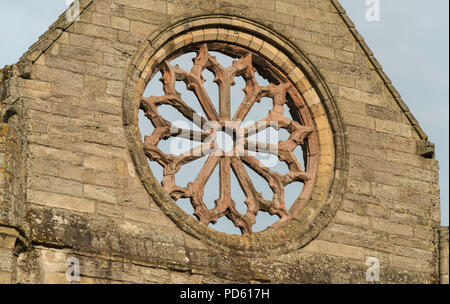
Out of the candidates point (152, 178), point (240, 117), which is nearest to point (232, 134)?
point (240, 117)

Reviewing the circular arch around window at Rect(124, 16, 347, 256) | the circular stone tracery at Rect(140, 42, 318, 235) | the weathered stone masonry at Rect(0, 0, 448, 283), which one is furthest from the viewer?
the circular stone tracery at Rect(140, 42, 318, 235)

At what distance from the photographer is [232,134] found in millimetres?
25625

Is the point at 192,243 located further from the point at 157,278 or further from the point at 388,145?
the point at 388,145

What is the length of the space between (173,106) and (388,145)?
3189 mm

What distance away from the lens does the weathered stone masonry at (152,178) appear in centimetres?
2330

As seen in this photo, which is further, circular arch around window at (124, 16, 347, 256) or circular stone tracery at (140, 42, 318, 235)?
circular stone tracery at (140, 42, 318, 235)

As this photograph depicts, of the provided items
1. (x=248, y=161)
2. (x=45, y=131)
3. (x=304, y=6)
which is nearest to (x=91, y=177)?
(x=45, y=131)

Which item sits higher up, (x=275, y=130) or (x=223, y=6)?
(x=223, y=6)

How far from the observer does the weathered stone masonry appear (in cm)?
2330

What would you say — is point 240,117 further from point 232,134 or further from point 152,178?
point 152,178

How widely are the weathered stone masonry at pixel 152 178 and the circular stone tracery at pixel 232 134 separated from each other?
8.4 inches

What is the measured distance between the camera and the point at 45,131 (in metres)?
23.8

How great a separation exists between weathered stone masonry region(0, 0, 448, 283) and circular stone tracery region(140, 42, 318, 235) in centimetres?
21

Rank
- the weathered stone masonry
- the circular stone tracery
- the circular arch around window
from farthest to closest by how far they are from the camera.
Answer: the circular stone tracery < the circular arch around window < the weathered stone masonry
